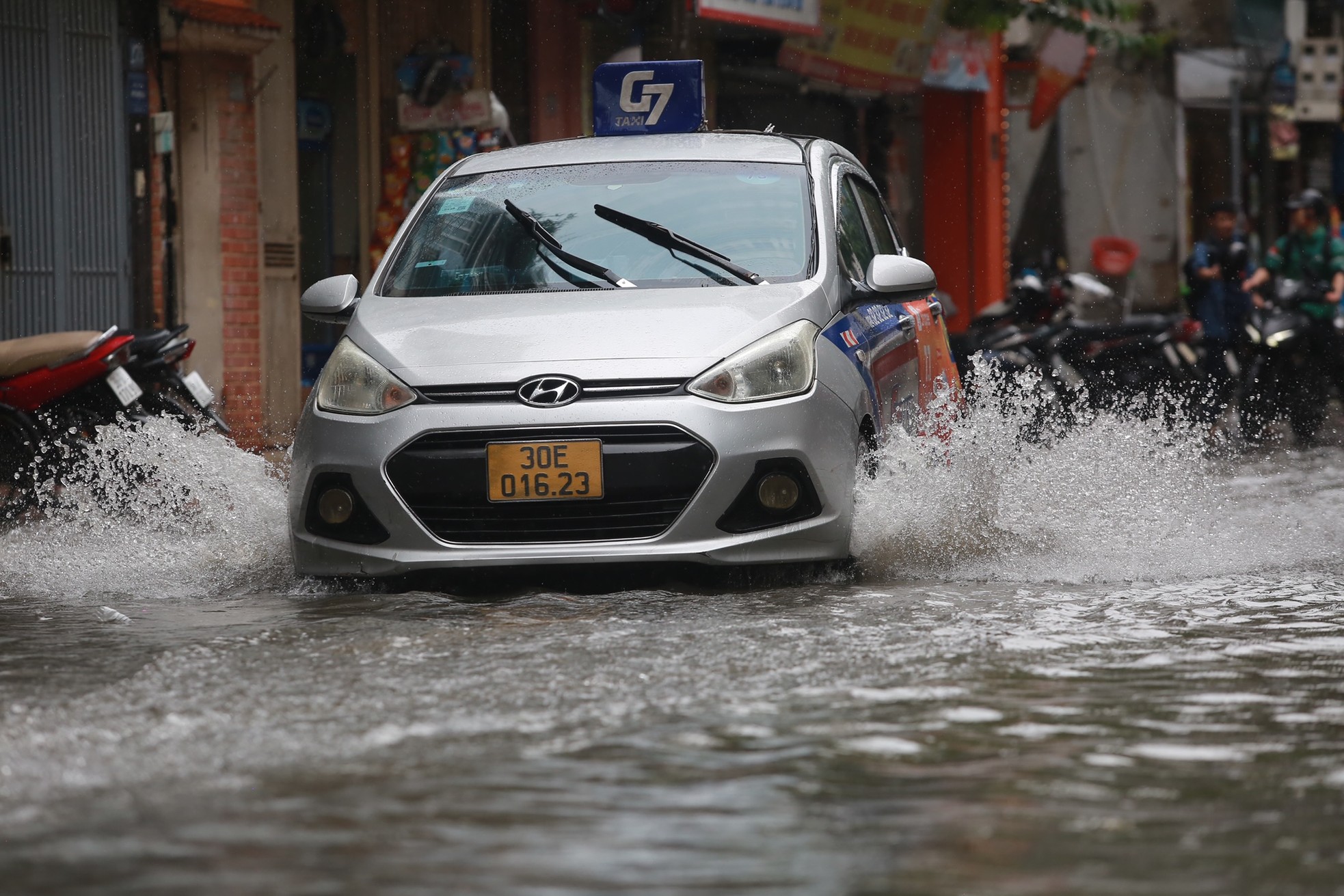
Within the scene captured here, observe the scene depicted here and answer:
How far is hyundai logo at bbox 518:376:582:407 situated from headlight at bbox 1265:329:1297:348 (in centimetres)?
968

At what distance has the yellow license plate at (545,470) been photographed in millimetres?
6277

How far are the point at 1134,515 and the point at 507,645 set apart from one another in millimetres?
3244

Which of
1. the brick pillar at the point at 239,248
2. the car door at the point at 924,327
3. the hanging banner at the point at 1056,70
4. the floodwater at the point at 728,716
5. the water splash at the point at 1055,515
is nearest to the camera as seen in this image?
the floodwater at the point at 728,716

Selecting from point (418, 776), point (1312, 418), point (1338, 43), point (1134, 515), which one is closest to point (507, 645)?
point (418, 776)

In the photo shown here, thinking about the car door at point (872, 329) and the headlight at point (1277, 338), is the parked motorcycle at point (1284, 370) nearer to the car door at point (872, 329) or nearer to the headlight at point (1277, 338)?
the headlight at point (1277, 338)

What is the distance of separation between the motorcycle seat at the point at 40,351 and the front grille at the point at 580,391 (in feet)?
12.6

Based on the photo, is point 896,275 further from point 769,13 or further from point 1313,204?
point 769,13

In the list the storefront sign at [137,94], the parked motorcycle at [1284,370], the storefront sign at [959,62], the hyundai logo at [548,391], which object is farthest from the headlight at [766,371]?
the storefront sign at [959,62]

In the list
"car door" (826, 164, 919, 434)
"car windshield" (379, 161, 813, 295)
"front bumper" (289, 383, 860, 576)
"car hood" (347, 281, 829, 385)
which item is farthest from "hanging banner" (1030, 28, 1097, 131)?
"front bumper" (289, 383, 860, 576)

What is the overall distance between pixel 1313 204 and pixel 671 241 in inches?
403

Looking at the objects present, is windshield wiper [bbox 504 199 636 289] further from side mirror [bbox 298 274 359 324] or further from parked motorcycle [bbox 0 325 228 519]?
parked motorcycle [bbox 0 325 228 519]

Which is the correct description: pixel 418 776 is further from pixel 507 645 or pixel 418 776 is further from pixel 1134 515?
pixel 1134 515

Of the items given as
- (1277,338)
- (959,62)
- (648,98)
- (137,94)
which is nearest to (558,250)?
(648,98)

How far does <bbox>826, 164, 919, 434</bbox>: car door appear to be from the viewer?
23.0ft
